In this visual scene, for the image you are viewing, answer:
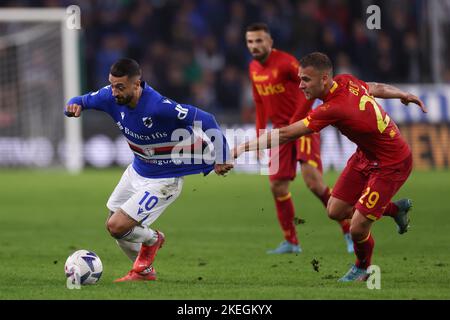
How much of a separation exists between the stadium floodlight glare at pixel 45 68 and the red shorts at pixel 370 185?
506 inches

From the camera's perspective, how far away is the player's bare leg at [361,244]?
8977mm

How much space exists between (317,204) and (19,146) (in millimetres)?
8185

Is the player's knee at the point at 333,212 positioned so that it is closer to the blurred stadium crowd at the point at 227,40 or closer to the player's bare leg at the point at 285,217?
the player's bare leg at the point at 285,217

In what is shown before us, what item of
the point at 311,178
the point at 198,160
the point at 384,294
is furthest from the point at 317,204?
the point at 384,294

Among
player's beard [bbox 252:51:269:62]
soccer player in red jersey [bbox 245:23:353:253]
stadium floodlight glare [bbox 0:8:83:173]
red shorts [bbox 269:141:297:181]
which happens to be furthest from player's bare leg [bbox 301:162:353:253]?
stadium floodlight glare [bbox 0:8:83:173]

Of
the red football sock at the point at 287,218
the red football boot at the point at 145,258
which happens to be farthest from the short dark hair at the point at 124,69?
the red football sock at the point at 287,218

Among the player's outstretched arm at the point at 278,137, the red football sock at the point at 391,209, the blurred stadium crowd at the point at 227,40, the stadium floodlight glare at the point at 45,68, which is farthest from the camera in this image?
the blurred stadium crowd at the point at 227,40

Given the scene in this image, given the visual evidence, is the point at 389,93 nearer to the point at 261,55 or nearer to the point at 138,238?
the point at 138,238

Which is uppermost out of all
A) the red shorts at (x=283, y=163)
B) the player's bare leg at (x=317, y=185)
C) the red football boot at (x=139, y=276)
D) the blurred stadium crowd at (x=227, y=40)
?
the blurred stadium crowd at (x=227, y=40)

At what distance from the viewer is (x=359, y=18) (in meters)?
23.9

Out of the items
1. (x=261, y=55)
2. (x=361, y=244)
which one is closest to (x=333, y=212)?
(x=361, y=244)

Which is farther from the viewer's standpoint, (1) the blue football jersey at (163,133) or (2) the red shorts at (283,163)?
(2) the red shorts at (283,163)

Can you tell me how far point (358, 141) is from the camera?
29.8 feet
